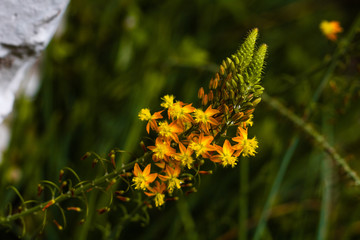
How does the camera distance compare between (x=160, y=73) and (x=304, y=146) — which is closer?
(x=160, y=73)

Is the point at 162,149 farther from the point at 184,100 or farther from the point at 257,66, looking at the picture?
the point at 184,100

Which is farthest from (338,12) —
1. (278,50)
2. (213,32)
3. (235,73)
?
(235,73)

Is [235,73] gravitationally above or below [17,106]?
below

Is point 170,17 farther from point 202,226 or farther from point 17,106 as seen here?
point 202,226

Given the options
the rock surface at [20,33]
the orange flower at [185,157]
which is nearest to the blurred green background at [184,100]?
the rock surface at [20,33]

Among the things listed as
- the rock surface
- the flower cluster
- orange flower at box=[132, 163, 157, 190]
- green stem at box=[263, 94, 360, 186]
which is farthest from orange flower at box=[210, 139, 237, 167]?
the rock surface

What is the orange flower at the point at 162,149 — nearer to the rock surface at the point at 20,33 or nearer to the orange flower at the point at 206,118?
the orange flower at the point at 206,118
